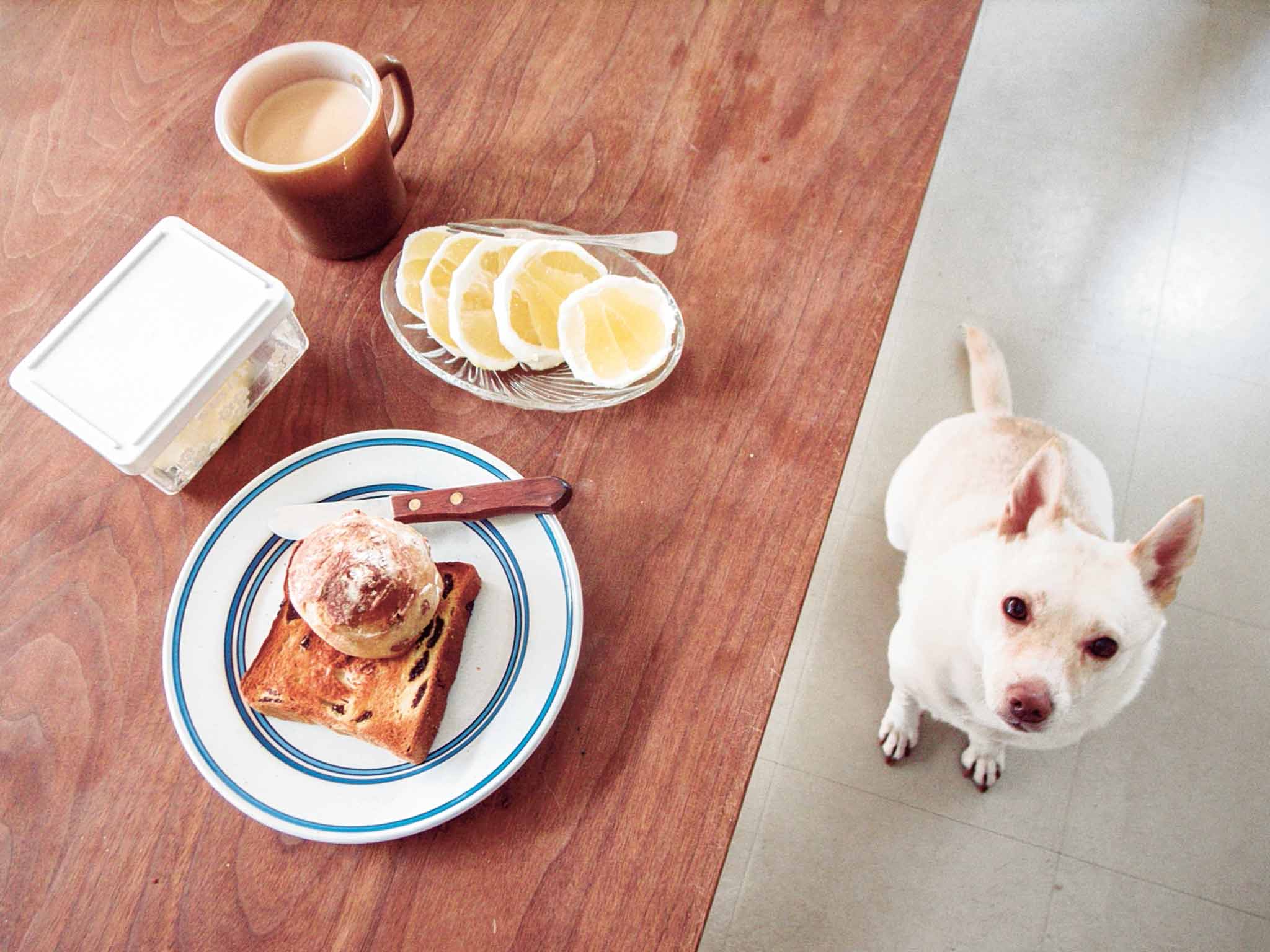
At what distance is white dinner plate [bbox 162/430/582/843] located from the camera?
85 cm

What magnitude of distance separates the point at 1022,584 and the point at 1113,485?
1033mm

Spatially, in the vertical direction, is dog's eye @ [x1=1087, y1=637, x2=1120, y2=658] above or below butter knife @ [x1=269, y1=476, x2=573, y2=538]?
below

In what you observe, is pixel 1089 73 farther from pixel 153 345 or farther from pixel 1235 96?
pixel 153 345

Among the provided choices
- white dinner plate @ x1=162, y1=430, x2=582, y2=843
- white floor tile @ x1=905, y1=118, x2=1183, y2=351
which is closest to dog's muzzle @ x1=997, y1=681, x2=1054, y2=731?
white dinner plate @ x1=162, y1=430, x2=582, y2=843

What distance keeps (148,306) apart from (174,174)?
0.36m

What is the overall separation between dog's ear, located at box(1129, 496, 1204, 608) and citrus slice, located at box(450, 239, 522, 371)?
2.30ft

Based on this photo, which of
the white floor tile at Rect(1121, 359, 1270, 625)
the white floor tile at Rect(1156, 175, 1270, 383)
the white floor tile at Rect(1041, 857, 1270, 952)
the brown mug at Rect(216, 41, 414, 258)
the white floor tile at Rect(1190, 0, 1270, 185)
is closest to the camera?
the brown mug at Rect(216, 41, 414, 258)

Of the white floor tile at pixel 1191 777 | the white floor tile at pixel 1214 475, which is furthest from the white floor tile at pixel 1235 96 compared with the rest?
the white floor tile at pixel 1191 777

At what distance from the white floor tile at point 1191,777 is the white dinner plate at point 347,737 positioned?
4.12ft

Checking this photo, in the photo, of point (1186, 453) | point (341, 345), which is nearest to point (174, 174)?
point (341, 345)

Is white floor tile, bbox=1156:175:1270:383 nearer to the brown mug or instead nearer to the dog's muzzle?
the dog's muzzle

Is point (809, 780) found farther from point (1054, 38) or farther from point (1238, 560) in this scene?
point (1054, 38)

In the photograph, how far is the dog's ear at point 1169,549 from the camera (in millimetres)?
857

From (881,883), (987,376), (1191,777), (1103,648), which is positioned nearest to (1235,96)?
(987,376)
